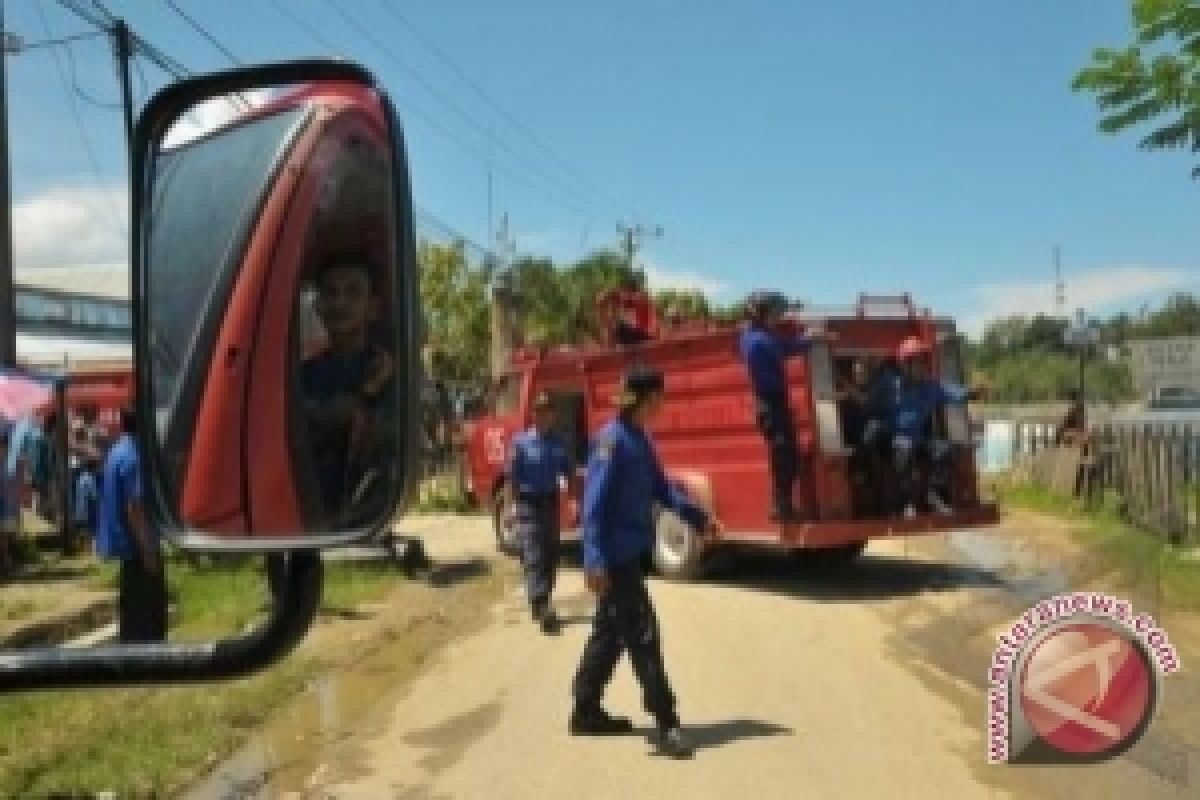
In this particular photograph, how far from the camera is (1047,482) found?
19.6m

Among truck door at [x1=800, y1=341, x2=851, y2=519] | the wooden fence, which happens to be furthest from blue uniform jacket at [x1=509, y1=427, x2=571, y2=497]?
the wooden fence

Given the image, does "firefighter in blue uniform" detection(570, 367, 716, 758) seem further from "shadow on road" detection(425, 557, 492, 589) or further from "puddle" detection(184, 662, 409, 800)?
"shadow on road" detection(425, 557, 492, 589)

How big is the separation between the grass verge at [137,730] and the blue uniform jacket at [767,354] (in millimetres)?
4051

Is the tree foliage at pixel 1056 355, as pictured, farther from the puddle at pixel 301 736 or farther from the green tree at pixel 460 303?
the puddle at pixel 301 736

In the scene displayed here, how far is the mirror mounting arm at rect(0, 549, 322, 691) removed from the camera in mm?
1748

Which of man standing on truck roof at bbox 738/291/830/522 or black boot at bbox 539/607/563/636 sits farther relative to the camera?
man standing on truck roof at bbox 738/291/830/522

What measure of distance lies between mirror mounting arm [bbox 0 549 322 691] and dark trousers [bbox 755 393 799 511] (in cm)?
861

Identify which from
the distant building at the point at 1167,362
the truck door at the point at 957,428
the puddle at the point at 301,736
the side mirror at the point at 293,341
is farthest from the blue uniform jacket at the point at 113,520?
the distant building at the point at 1167,362

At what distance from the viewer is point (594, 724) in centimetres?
652

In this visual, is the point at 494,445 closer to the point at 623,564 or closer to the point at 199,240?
the point at 623,564

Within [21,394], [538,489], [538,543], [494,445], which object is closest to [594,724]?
[538,543]

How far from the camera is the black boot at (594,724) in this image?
6508 millimetres

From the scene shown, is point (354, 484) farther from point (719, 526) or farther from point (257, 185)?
point (719, 526)

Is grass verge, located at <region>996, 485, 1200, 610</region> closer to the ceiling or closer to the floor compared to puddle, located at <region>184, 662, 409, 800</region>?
closer to the ceiling
